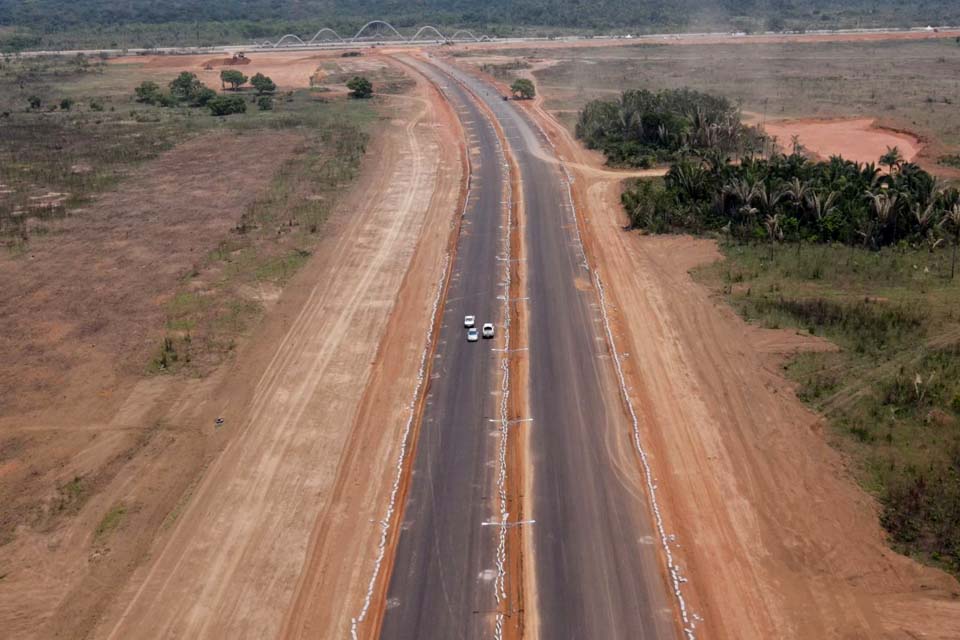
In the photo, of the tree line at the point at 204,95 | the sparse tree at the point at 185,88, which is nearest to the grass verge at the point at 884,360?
the tree line at the point at 204,95

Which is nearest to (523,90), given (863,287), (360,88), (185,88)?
(360,88)

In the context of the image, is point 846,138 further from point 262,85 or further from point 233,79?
point 233,79

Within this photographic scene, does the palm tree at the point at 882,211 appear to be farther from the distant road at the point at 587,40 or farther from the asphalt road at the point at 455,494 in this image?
the distant road at the point at 587,40

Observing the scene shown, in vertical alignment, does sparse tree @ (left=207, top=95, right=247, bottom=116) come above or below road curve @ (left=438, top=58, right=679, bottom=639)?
above

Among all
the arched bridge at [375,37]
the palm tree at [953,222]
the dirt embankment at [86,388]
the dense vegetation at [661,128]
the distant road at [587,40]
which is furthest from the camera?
the arched bridge at [375,37]

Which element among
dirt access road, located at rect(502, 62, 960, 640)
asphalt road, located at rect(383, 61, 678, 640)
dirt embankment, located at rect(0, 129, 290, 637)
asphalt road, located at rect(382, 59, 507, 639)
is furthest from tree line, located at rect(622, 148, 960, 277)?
dirt embankment, located at rect(0, 129, 290, 637)

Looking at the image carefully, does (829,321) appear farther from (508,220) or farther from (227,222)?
(227,222)

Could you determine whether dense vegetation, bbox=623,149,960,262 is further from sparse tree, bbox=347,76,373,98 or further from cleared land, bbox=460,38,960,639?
sparse tree, bbox=347,76,373,98
